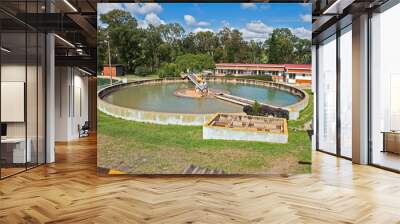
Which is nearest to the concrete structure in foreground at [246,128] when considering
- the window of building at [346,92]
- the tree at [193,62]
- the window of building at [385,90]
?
the tree at [193,62]

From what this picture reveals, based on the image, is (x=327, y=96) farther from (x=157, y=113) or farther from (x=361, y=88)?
(x=157, y=113)

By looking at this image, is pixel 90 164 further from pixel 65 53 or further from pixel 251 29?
pixel 65 53

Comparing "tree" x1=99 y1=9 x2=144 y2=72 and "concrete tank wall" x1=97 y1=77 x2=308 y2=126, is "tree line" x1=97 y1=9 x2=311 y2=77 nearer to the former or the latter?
"tree" x1=99 y1=9 x2=144 y2=72

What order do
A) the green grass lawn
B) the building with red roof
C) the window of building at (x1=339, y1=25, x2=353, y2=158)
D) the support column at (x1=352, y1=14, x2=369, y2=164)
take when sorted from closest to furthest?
the green grass lawn → the building with red roof → the support column at (x1=352, y1=14, x2=369, y2=164) → the window of building at (x1=339, y1=25, x2=353, y2=158)

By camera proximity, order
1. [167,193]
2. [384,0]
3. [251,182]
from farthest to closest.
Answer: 1. [384,0]
2. [251,182]
3. [167,193]

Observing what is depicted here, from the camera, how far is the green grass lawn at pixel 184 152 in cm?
645

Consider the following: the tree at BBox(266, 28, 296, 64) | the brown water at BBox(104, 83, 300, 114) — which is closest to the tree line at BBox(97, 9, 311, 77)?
the tree at BBox(266, 28, 296, 64)

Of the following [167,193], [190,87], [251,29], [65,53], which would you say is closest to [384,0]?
[251,29]

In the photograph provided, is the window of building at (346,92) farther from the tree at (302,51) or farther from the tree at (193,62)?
the tree at (193,62)

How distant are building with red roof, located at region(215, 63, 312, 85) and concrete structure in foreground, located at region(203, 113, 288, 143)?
74cm

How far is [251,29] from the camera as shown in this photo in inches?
262

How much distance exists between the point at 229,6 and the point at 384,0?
2.74 m

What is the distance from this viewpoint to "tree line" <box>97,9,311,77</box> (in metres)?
6.62

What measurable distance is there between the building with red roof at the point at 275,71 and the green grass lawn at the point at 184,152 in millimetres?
1048
